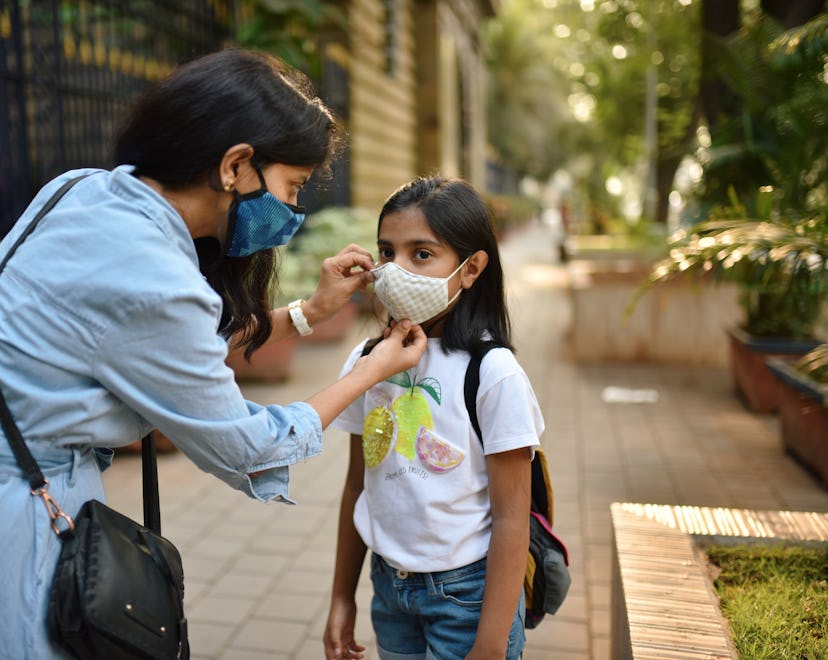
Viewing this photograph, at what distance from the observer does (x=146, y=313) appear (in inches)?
55.2

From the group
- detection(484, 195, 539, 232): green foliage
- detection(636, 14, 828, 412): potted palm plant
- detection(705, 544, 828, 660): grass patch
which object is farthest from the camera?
detection(484, 195, 539, 232): green foliage

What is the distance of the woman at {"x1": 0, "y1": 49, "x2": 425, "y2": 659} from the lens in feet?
4.66

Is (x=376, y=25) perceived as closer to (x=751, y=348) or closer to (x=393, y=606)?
(x=751, y=348)

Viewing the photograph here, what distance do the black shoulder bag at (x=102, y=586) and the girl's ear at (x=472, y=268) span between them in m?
0.90

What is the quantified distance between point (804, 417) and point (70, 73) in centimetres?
572

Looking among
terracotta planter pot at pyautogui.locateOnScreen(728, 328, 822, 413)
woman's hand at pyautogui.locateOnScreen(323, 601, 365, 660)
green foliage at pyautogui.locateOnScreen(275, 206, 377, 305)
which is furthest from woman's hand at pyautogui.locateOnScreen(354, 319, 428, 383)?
green foliage at pyautogui.locateOnScreen(275, 206, 377, 305)

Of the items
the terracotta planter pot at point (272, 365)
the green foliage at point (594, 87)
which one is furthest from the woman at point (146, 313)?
the green foliage at point (594, 87)

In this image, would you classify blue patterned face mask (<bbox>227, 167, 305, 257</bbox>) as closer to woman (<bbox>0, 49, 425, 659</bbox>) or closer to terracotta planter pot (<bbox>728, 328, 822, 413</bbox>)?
woman (<bbox>0, 49, 425, 659</bbox>)

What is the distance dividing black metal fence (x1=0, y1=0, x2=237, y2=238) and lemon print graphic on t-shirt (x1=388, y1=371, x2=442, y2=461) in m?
3.33

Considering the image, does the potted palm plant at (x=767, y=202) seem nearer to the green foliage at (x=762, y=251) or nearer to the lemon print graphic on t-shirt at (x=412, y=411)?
the green foliage at (x=762, y=251)

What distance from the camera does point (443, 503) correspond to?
73.3 inches

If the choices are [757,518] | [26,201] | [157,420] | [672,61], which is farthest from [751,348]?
[672,61]

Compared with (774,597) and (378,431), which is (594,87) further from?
(378,431)

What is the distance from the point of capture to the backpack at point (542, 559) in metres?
1.99
